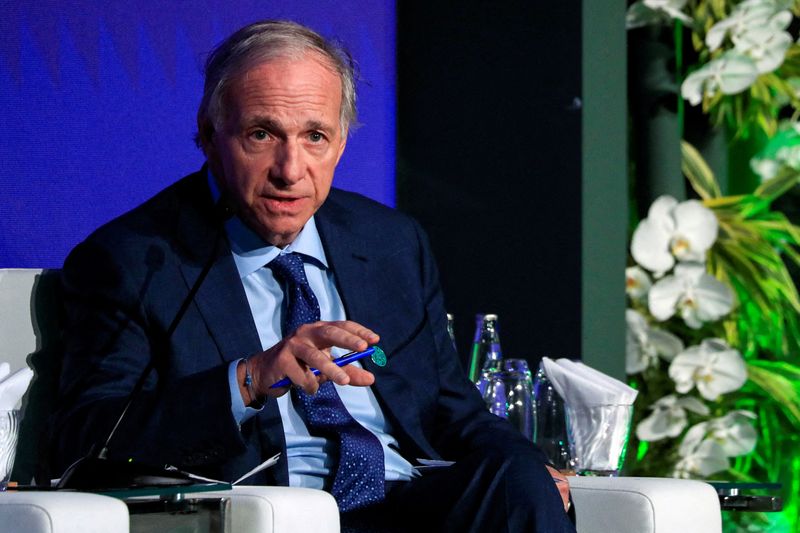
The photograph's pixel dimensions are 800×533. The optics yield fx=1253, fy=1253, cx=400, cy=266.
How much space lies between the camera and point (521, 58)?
340 cm

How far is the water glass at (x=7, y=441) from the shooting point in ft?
6.32

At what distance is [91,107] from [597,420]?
4.30 ft

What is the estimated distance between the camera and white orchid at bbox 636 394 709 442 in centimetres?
377

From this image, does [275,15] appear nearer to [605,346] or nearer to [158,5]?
[158,5]

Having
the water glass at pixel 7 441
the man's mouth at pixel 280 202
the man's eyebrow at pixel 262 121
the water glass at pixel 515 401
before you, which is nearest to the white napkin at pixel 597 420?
the water glass at pixel 515 401

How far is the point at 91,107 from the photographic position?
2814 mm

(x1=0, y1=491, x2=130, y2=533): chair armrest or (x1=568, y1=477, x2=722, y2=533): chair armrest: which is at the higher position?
(x1=0, y1=491, x2=130, y2=533): chair armrest

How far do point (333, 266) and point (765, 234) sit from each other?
197cm

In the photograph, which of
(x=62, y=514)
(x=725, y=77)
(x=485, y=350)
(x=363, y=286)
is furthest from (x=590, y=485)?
(x=725, y=77)

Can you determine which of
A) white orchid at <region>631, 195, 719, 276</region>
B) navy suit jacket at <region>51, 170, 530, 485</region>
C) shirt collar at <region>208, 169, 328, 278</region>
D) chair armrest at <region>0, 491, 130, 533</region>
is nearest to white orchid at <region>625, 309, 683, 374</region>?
white orchid at <region>631, 195, 719, 276</region>

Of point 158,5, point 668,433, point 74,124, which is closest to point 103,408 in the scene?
point 74,124

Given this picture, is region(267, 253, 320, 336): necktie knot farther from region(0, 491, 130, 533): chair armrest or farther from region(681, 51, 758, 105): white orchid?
region(681, 51, 758, 105): white orchid

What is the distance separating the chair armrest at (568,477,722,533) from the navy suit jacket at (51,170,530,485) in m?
0.16

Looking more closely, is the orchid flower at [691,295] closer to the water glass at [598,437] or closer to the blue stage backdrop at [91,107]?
the water glass at [598,437]
